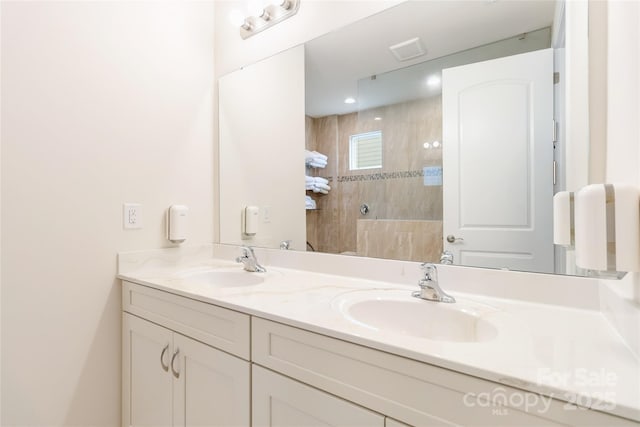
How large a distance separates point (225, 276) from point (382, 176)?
0.85 meters

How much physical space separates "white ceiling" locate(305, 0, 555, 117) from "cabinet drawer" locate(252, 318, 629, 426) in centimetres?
94

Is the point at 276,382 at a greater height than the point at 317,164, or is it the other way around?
the point at 317,164

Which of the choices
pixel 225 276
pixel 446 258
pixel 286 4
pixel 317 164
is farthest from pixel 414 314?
pixel 286 4

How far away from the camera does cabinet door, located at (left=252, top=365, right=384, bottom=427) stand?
2.22 feet

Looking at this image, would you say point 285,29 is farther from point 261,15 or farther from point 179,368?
point 179,368

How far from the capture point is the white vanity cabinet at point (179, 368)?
916 millimetres

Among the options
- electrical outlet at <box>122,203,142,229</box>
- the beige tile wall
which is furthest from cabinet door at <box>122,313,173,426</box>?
the beige tile wall

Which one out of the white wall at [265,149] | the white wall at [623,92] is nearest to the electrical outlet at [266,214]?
the white wall at [265,149]

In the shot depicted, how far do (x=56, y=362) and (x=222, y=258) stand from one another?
771 mm

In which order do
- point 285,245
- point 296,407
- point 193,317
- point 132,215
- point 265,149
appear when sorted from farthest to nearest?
1. point 265,149
2. point 285,245
3. point 132,215
4. point 193,317
5. point 296,407

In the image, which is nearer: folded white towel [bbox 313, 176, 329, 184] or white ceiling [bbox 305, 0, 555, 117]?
white ceiling [bbox 305, 0, 555, 117]

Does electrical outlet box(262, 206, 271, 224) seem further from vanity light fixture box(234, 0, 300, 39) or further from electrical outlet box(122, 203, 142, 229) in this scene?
vanity light fixture box(234, 0, 300, 39)

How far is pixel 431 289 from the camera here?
37.2 inches

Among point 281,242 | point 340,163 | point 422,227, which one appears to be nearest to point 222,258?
point 281,242
